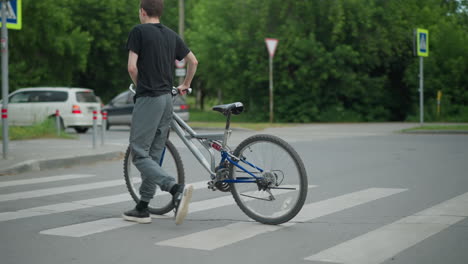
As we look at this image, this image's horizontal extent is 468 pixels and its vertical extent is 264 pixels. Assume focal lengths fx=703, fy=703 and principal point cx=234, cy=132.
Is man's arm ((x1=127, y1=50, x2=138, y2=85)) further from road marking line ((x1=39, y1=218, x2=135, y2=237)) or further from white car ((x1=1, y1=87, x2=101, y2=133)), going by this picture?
white car ((x1=1, y1=87, x2=101, y2=133))

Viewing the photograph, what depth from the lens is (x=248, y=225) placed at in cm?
618

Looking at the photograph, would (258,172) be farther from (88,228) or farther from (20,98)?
(20,98)

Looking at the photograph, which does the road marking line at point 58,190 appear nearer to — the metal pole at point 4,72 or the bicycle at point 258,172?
the bicycle at point 258,172

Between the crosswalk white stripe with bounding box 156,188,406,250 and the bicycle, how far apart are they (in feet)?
0.57

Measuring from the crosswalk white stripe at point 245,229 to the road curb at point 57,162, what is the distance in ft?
17.3

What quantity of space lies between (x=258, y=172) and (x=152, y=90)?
1.18 meters

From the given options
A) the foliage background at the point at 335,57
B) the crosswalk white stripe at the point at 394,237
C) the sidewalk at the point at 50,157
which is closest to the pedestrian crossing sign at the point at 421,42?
the foliage background at the point at 335,57

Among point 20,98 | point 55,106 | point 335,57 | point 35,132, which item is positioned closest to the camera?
point 35,132

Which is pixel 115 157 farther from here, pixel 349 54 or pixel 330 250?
pixel 349 54

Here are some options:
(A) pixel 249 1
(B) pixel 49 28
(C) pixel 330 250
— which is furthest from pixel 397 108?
(C) pixel 330 250

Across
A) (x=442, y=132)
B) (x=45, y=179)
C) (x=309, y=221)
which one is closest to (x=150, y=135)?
(x=309, y=221)

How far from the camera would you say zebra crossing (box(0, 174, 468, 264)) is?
514cm

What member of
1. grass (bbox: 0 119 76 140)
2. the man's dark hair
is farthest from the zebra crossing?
grass (bbox: 0 119 76 140)

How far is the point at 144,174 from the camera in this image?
6320 mm
